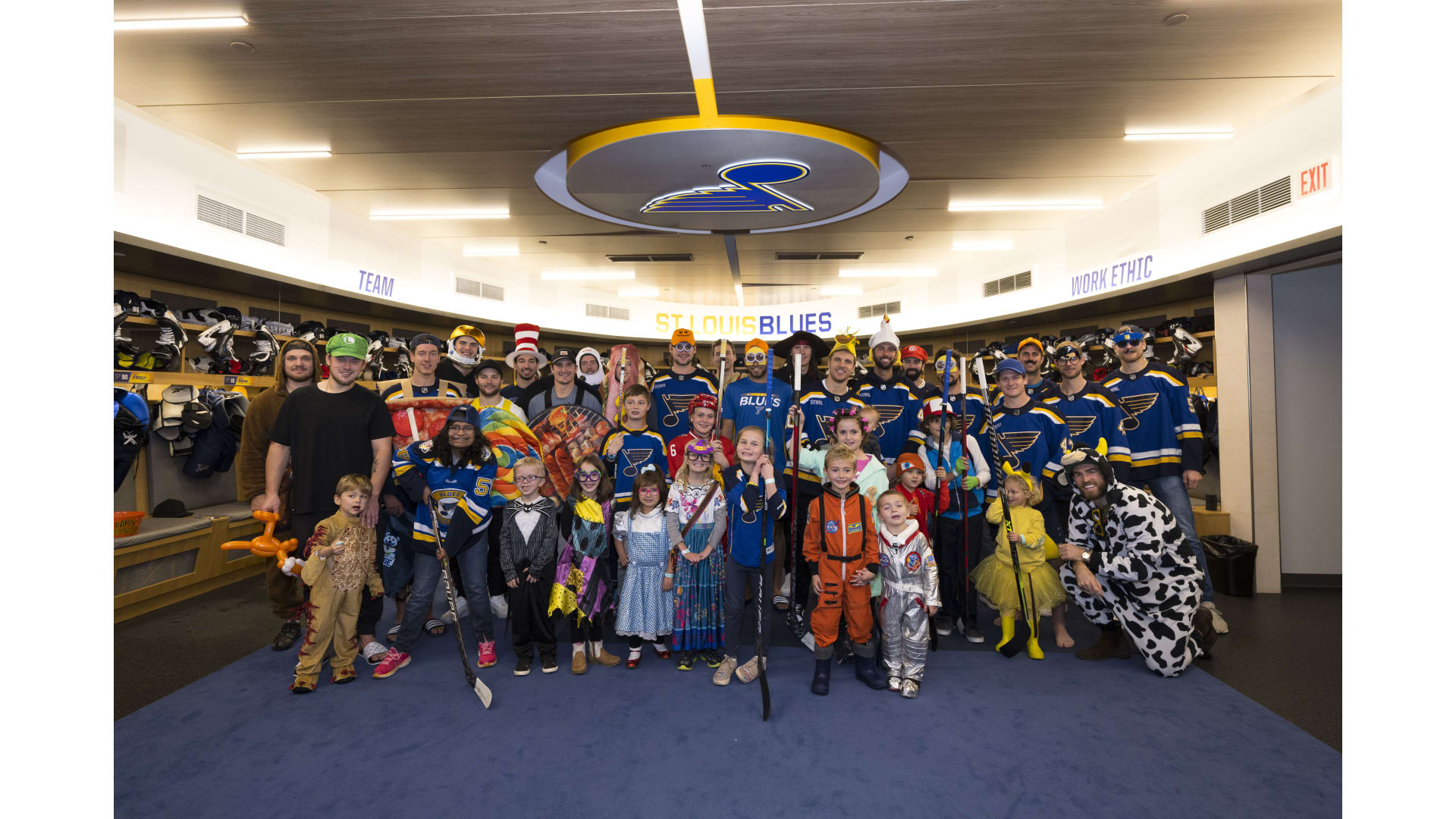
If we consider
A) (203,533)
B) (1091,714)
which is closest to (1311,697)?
(1091,714)

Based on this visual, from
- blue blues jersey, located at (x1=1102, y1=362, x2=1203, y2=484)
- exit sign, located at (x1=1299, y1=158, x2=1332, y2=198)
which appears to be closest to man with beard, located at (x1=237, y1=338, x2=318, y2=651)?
blue blues jersey, located at (x1=1102, y1=362, x2=1203, y2=484)

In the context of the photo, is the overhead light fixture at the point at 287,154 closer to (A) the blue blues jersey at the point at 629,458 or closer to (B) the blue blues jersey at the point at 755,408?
(A) the blue blues jersey at the point at 629,458

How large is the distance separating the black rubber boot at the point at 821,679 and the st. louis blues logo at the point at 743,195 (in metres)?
3.59

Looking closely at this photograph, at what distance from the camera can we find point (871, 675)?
295 centimetres

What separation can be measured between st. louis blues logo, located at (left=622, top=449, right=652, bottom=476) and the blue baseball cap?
238 cm

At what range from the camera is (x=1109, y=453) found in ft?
13.0

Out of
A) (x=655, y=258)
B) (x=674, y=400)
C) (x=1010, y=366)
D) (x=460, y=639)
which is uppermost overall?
(x=655, y=258)

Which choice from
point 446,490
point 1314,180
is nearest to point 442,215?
point 446,490

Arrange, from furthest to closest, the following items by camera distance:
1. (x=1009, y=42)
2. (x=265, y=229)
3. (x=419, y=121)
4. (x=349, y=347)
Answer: (x=265, y=229) → (x=419, y=121) → (x=1009, y=42) → (x=349, y=347)

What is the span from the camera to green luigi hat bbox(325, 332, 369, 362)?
2.98 m

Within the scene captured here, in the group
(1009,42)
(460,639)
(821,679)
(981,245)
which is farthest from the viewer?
(981,245)

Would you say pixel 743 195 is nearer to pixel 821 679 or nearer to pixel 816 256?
pixel 816 256

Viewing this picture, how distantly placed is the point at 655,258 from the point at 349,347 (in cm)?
574

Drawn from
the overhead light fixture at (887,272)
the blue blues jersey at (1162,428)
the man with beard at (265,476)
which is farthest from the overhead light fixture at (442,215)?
the blue blues jersey at (1162,428)
